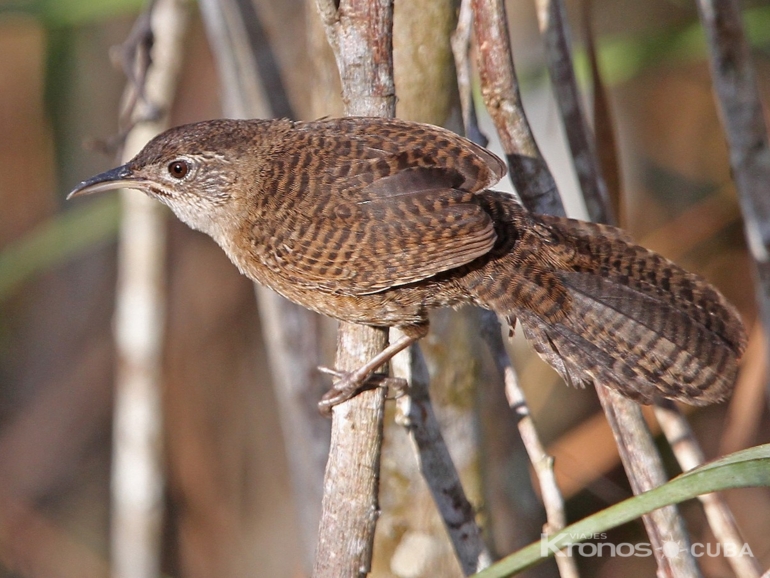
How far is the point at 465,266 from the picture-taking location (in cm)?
223

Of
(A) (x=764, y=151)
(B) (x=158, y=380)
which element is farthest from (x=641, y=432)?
(B) (x=158, y=380)

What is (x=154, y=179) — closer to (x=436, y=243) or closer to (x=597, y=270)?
(x=436, y=243)

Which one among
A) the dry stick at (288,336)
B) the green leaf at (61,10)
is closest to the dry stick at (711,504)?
the dry stick at (288,336)

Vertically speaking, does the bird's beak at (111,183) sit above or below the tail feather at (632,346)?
above

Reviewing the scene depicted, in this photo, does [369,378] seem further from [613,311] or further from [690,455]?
[690,455]

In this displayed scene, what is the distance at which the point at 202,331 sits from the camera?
162 inches

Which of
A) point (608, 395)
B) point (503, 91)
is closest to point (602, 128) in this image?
point (503, 91)

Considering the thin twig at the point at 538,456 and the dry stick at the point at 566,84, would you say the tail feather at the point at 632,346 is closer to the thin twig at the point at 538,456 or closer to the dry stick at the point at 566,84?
the thin twig at the point at 538,456

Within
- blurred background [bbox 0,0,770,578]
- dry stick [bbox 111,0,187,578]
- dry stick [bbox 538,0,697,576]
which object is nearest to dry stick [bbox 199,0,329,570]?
dry stick [bbox 111,0,187,578]

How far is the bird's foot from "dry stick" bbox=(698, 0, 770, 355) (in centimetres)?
102

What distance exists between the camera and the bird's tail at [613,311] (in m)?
2.04

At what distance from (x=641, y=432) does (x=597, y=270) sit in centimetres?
45

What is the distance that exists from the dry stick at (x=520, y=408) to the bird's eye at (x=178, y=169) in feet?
2.82

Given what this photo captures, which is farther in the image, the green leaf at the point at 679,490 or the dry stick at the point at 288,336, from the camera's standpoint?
the dry stick at the point at 288,336
